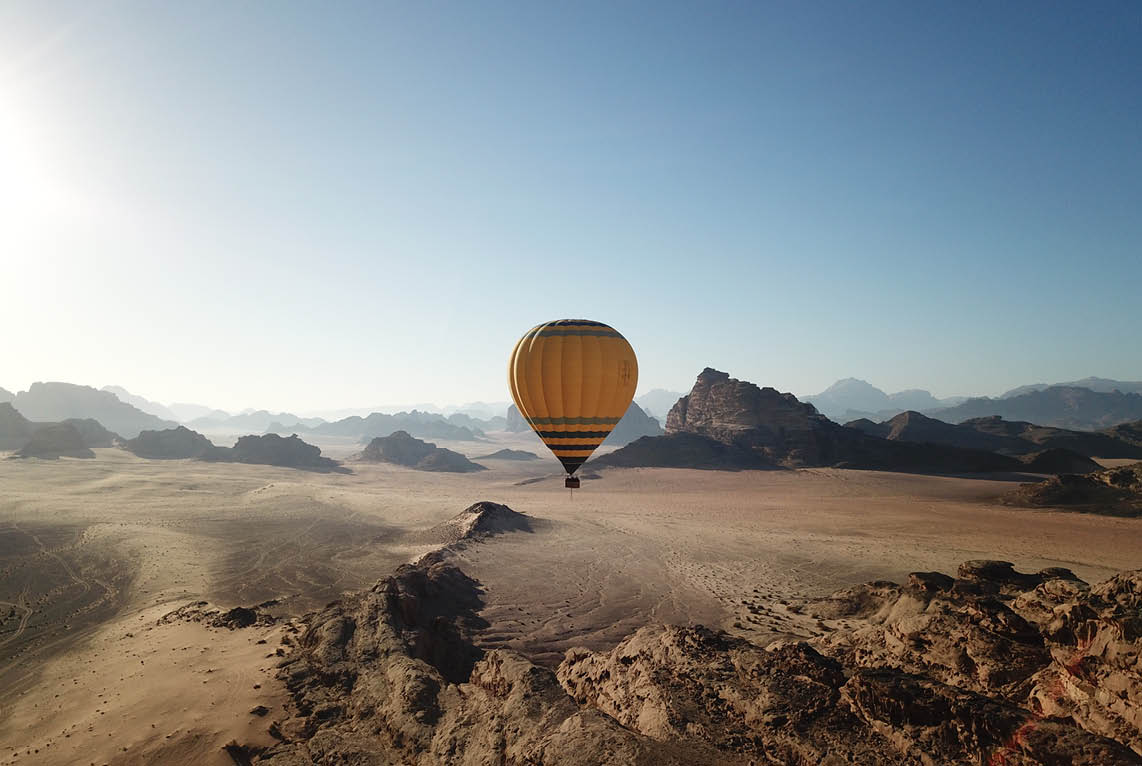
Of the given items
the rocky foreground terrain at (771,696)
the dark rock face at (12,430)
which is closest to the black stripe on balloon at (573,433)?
the rocky foreground terrain at (771,696)

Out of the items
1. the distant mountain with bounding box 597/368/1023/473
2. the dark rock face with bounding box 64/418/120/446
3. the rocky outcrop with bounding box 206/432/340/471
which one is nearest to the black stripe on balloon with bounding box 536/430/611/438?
the distant mountain with bounding box 597/368/1023/473

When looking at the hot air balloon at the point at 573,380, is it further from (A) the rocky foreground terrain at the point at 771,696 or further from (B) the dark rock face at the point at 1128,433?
(B) the dark rock face at the point at 1128,433

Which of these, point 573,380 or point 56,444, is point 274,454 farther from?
point 573,380

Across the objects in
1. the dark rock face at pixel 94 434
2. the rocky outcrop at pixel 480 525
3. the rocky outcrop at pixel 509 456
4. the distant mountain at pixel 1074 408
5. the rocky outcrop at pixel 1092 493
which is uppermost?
the distant mountain at pixel 1074 408

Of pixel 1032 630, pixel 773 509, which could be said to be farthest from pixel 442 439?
pixel 1032 630

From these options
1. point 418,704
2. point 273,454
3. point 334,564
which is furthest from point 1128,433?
point 273,454

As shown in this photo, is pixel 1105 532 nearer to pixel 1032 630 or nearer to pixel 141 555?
pixel 1032 630
